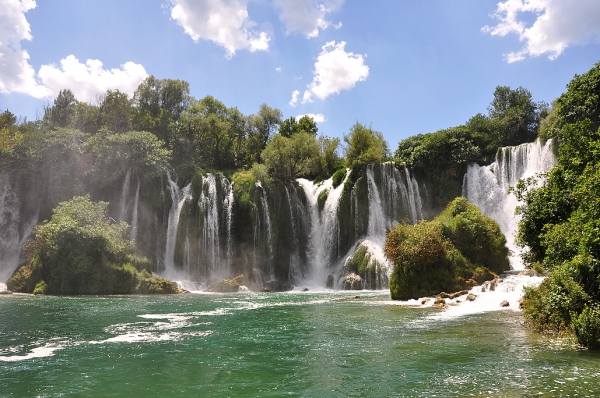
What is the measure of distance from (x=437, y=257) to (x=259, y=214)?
21.7 m

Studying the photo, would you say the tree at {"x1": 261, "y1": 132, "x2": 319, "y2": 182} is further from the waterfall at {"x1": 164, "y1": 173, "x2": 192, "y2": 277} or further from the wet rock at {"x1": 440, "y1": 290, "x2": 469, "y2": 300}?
the wet rock at {"x1": 440, "y1": 290, "x2": 469, "y2": 300}

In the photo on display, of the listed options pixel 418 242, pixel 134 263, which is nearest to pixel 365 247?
pixel 418 242

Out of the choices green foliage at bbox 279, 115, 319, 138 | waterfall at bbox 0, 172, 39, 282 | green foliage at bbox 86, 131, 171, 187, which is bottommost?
waterfall at bbox 0, 172, 39, 282

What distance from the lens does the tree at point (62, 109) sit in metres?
64.8

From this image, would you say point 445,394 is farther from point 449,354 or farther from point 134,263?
point 134,263

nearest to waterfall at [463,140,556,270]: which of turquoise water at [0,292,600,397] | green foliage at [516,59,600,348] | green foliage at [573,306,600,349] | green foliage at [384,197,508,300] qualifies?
green foliage at [384,197,508,300]

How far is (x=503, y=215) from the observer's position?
43969 millimetres

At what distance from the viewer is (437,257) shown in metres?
27.7

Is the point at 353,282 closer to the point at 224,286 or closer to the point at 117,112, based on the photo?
the point at 224,286

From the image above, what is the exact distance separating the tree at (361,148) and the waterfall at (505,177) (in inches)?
397

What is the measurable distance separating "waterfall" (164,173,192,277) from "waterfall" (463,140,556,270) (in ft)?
97.3

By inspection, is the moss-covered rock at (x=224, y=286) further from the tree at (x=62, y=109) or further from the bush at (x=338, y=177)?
the tree at (x=62, y=109)

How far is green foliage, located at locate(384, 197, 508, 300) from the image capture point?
2728 cm

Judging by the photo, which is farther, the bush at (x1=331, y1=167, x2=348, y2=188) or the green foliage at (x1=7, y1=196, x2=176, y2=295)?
the bush at (x1=331, y1=167, x2=348, y2=188)
